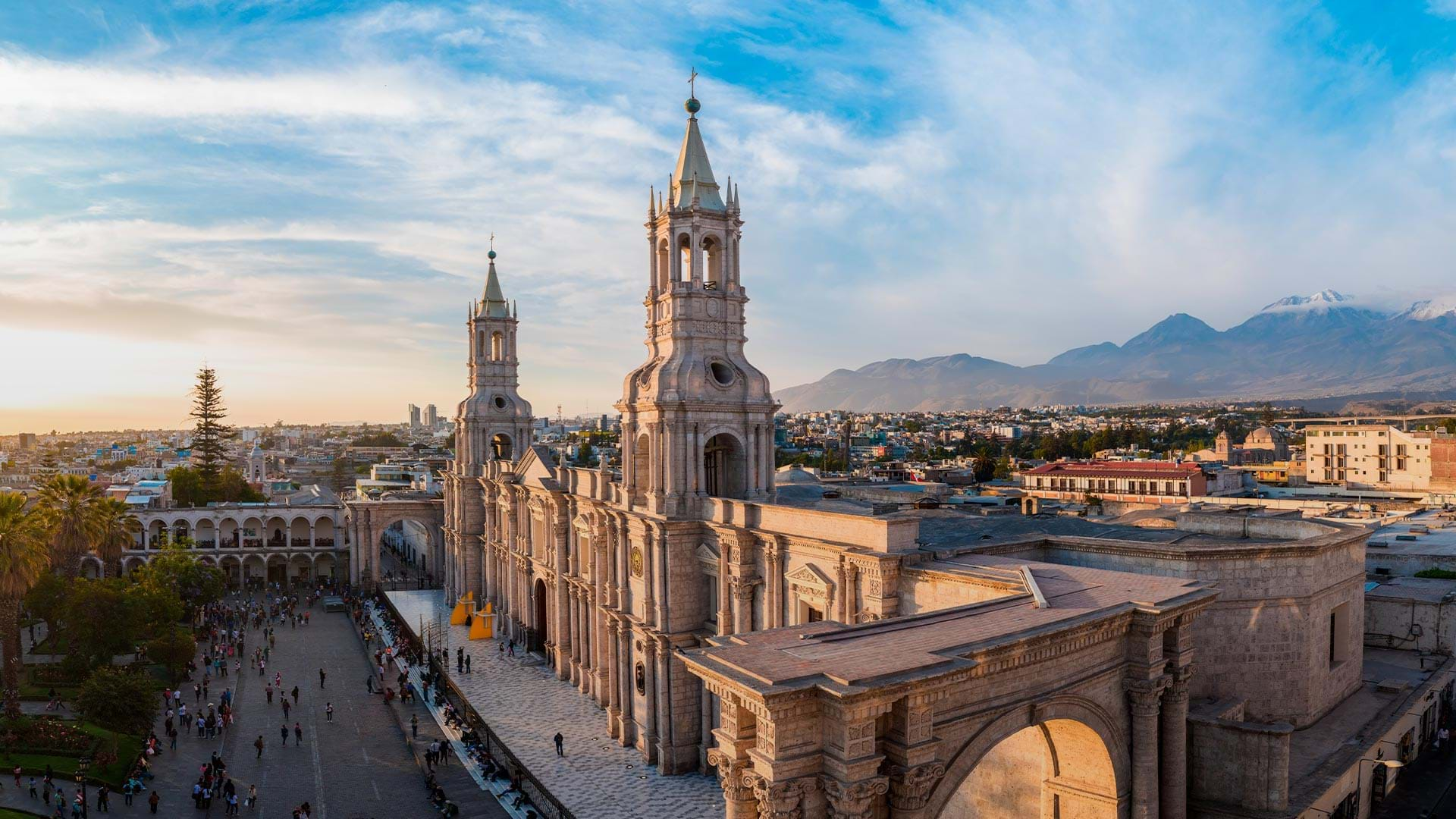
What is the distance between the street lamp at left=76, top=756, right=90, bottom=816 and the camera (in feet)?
73.0

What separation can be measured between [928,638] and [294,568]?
206ft

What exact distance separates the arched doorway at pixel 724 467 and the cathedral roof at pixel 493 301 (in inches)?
928

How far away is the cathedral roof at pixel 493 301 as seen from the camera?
1951 inches

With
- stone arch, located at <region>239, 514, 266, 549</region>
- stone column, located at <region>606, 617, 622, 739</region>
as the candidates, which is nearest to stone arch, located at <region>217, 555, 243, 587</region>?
stone arch, located at <region>239, 514, 266, 549</region>

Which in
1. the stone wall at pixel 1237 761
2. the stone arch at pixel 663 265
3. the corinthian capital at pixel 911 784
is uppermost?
the stone arch at pixel 663 265

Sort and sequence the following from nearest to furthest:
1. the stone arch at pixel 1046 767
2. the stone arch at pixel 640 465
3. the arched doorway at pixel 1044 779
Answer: the stone arch at pixel 1046 767, the arched doorway at pixel 1044 779, the stone arch at pixel 640 465

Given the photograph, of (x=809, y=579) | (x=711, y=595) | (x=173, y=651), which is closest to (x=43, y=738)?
(x=173, y=651)

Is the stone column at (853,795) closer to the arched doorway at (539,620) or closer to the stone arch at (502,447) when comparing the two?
the arched doorway at (539,620)

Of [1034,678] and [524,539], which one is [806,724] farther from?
[524,539]

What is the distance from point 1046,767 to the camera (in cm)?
1656

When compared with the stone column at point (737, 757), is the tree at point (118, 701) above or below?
below

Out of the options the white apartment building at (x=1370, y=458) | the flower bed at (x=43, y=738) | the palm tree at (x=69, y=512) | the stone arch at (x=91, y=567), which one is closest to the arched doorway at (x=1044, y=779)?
the flower bed at (x=43, y=738)

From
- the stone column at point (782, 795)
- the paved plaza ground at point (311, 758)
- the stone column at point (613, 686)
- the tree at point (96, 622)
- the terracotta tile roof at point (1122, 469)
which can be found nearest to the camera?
the stone column at point (782, 795)

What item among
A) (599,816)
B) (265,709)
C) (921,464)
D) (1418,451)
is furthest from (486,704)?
(921,464)
